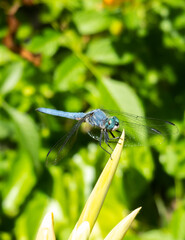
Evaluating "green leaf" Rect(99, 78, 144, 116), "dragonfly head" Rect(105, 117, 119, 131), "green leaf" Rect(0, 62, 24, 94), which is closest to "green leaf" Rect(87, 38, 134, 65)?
"green leaf" Rect(99, 78, 144, 116)

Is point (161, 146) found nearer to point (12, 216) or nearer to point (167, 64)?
point (167, 64)

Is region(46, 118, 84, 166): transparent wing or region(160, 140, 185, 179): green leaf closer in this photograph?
region(46, 118, 84, 166): transparent wing

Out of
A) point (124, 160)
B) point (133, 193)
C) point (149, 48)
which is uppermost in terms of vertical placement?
point (149, 48)

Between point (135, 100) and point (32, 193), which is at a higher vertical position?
point (135, 100)

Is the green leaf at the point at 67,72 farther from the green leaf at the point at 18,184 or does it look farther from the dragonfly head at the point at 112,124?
the dragonfly head at the point at 112,124

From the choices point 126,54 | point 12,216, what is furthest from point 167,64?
point 12,216

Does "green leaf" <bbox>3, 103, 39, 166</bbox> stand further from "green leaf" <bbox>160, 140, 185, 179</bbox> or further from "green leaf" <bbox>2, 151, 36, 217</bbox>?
"green leaf" <bbox>160, 140, 185, 179</bbox>

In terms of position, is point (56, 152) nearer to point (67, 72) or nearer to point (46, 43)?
point (67, 72)
